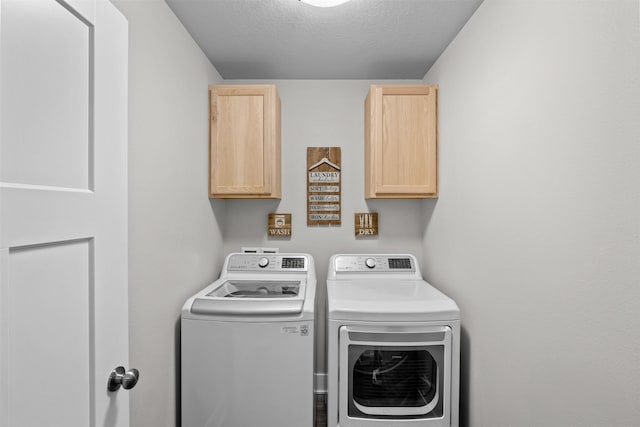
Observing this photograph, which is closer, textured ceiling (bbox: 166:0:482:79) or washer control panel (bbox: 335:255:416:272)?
textured ceiling (bbox: 166:0:482:79)

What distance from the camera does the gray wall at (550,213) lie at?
0.88 meters

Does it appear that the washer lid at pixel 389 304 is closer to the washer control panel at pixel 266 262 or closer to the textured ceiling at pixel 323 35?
the washer control panel at pixel 266 262

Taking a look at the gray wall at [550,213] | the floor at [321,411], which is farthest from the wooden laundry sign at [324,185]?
the floor at [321,411]

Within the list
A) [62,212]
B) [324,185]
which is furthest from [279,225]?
[62,212]

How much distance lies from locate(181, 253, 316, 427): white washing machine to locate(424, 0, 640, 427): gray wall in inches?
34.4

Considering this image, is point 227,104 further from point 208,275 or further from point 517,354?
point 517,354

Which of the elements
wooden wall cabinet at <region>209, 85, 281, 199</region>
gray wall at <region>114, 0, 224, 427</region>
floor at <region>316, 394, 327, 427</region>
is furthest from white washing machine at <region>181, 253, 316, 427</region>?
wooden wall cabinet at <region>209, 85, 281, 199</region>

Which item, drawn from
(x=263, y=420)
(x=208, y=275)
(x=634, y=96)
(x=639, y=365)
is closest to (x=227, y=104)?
(x=208, y=275)

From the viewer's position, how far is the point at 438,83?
2.19 m

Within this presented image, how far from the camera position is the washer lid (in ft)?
5.43

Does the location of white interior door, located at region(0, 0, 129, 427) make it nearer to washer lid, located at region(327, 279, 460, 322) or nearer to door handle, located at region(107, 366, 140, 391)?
door handle, located at region(107, 366, 140, 391)

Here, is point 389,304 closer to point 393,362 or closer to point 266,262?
point 393,362

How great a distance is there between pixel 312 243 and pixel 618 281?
1.88 metres

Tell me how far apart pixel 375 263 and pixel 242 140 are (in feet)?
4.05
